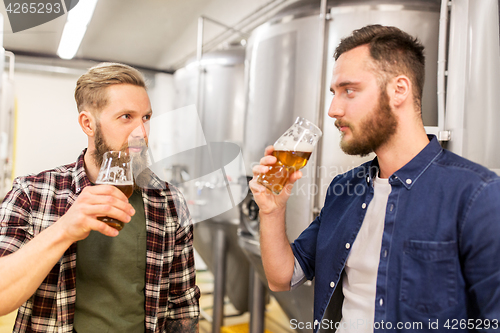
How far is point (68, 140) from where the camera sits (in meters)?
1.45

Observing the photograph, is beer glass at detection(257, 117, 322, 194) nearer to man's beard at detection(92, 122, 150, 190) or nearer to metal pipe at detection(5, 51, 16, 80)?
man's beard at detection(92, 122, 150, 190)

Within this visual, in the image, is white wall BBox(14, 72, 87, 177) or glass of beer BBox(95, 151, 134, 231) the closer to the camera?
glass of beer BBox(95, 151, 134, 231)

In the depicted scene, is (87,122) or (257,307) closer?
(87,122)

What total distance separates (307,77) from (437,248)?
3.74 feet

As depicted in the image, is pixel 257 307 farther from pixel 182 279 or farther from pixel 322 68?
pixel 322 68

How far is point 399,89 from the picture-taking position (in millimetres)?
1100

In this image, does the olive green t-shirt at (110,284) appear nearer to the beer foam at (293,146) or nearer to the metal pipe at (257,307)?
the beer foam at (293,146)

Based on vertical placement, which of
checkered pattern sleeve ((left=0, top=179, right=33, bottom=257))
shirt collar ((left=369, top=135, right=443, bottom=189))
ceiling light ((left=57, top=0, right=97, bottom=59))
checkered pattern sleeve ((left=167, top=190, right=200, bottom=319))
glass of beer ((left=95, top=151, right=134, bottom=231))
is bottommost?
checkered pattern sleeve ((left=167, top=190, right=200, bottom=319))

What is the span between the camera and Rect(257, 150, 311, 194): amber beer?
0.99 metres

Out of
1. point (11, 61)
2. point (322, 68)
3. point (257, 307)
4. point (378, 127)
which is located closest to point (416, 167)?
point (378, 127)

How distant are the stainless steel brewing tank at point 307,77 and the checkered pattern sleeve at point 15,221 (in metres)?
1.24

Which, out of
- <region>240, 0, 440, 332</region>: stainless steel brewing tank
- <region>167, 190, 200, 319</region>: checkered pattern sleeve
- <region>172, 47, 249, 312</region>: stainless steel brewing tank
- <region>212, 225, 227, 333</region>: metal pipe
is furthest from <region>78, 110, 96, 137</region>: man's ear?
<region>212, 225, 227, 333</region>: metal pipe

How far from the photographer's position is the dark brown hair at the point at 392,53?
111 centimetres

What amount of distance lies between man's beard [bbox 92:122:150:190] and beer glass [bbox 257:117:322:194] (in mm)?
446
